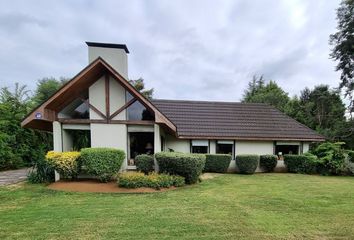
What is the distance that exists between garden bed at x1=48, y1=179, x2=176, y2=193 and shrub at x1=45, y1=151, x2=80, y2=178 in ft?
1.35

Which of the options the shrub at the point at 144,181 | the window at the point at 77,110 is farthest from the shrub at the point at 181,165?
the window at the point at 77,110

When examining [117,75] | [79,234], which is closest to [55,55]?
[117,75]

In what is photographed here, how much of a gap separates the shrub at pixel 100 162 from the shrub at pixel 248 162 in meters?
7.65

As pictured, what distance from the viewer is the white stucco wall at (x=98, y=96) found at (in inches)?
445

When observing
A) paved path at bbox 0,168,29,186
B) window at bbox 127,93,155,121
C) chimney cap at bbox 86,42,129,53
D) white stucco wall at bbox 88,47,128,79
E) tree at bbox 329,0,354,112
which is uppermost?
tree at bbox 329,0,354,112

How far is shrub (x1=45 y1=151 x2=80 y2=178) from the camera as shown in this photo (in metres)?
9.88

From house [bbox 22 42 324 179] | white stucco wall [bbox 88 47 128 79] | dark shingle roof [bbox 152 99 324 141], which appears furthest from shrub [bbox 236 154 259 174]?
white stucco wall [bbox 88 47 128 79]

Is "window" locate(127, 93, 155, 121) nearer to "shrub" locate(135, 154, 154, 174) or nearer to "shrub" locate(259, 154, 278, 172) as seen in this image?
"shrub" locate(135, 154, 154, 174)

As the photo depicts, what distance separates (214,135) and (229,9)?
7.12 meters

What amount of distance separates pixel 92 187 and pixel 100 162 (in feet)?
3.37

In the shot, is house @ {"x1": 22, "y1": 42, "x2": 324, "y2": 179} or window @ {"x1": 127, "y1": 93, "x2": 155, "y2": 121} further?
window @ {"x1": 127, "y1": 93, "x2": 155, "y2": 121}

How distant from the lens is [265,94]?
3325 cm

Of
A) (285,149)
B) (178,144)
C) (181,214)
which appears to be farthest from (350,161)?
(181,214)

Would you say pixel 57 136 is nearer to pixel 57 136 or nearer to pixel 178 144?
pixel 57 136
